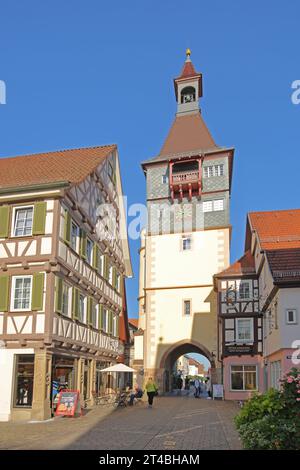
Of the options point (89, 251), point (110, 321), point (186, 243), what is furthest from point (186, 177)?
point (89, 251)

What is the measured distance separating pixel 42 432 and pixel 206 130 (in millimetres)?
33841

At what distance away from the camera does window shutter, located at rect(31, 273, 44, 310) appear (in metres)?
17.1

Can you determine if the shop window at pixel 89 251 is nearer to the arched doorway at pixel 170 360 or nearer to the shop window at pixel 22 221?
the shop window at pixel 22 221

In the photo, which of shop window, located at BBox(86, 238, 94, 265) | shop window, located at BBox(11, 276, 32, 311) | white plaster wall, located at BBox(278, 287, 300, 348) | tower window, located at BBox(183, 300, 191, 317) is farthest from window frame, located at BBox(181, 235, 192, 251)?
shop window, located at BBox(11, 276, 32, 311)

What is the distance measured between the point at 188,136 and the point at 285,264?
23955 millimetres

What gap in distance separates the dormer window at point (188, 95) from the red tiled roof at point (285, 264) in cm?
2746

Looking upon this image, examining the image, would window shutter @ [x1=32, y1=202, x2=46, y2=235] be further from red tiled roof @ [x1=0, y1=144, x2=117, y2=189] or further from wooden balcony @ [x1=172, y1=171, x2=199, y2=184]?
wooden balcony @ [x1=172, y1=171, x2=199, y2=184]

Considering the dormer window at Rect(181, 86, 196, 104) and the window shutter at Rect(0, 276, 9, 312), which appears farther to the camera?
the dormer window at Rect(181, 86, 196, 104)

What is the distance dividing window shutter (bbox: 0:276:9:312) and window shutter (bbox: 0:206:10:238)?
63.4 inches

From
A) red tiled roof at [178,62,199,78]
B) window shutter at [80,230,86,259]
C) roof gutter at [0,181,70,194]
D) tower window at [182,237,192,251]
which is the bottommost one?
window shutter at [80,230,86,259]

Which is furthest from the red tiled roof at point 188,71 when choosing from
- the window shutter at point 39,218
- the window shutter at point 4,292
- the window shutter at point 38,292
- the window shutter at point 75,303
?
the window shutter at point 4,292

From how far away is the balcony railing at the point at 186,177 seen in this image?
38844 millimetres

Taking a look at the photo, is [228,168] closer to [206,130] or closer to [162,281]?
[206,130]
